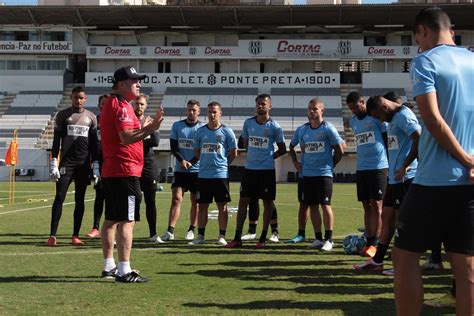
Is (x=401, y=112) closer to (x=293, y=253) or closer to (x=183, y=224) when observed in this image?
(x=293, y=253)

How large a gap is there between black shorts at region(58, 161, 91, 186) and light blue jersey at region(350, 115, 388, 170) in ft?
12.7

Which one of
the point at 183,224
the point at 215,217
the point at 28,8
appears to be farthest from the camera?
the point at 28,8

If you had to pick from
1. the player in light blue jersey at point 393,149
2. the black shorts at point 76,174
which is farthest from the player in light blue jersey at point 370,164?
the black shorts at point 76,174

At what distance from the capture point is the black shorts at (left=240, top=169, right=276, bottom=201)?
9.79 m

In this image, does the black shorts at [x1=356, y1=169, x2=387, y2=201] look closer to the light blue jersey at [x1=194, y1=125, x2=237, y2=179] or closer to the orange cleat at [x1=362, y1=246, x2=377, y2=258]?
the orange cleat at [x1=362, y1=246, x2=377, y2=258]

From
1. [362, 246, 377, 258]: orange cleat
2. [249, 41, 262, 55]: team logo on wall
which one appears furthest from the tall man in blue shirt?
[249, 41, 262, 55]: team logo on wall

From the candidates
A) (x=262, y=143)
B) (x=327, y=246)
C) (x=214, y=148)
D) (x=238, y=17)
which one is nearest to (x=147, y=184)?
(x=214, y=148)

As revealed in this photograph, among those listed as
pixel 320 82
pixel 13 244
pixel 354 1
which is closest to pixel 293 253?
pixel 13 244

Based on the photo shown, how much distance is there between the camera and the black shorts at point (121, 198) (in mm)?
6562

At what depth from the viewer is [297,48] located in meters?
53.6

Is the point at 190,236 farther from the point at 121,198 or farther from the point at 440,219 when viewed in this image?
the point at 440,219

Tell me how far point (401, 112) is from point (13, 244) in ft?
18.3

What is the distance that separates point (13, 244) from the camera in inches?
368

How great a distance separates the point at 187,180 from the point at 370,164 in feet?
10.2
